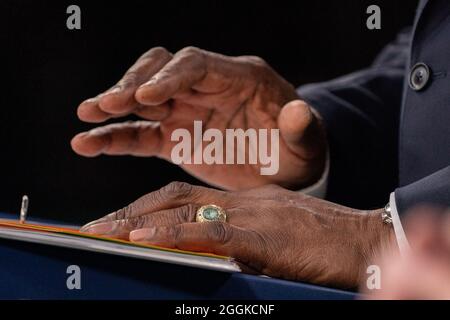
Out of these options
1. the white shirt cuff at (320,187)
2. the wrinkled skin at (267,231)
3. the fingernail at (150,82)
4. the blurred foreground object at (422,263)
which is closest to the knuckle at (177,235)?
the wrinkled skin at (267,231)

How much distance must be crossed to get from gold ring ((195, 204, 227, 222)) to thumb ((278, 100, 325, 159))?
0.24 m

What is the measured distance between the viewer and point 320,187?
30.5 inches

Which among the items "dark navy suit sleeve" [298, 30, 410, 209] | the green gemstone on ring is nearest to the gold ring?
the green gemstone on ring

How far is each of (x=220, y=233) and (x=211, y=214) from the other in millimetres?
37

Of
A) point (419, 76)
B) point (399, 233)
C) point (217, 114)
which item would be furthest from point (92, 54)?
point (399, 233)

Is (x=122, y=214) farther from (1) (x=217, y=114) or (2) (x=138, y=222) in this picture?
(1) (x=217, y=114)

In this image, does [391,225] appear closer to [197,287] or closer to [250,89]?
[197,287]

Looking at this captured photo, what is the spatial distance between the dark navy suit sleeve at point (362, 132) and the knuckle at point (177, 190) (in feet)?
1.09

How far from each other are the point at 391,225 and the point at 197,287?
162 millimetres

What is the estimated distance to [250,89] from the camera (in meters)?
0.76

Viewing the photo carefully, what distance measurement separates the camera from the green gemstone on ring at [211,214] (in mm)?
467

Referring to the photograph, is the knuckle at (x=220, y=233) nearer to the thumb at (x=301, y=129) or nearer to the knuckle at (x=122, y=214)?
the knuckle at (x=122, y=214)

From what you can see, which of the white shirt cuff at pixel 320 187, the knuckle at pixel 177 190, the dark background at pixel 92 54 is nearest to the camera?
the knuckle at pixel 177 190
